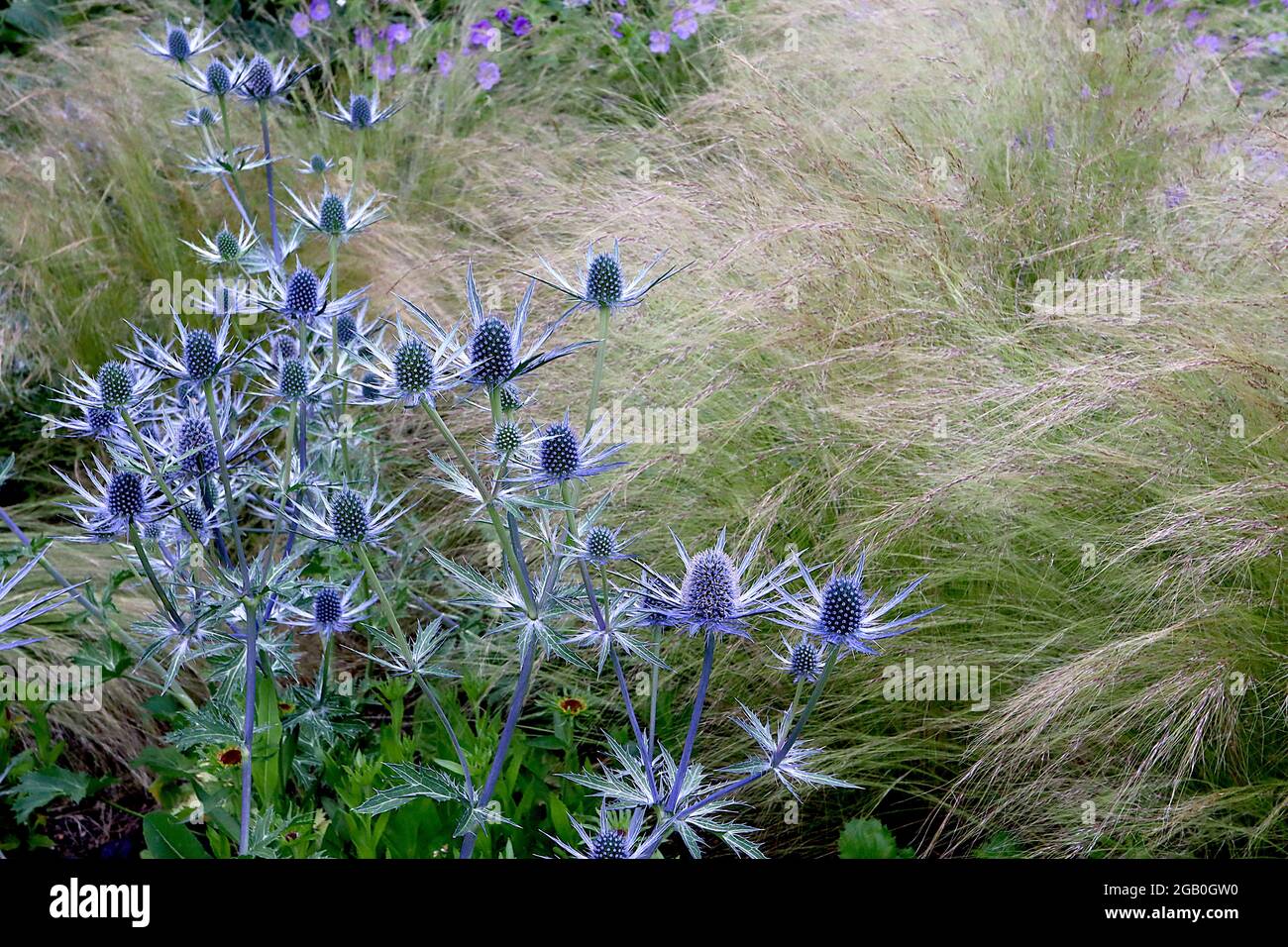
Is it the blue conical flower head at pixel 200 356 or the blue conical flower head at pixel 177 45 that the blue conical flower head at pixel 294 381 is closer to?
the blue conical flower head at pixel 200 356

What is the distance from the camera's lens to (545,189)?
3896mm

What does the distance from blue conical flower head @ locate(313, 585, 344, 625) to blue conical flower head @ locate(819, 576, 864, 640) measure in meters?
0.87

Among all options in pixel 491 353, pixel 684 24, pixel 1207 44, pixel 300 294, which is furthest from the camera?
pixel 684 24

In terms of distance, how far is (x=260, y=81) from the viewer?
2834 millimetres

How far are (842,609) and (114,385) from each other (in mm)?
1179

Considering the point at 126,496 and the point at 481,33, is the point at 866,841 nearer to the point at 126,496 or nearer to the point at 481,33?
the point at 126,496

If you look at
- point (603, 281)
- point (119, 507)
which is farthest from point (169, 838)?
point (603, 281)

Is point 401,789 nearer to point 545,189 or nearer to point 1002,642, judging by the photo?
point 1002,642

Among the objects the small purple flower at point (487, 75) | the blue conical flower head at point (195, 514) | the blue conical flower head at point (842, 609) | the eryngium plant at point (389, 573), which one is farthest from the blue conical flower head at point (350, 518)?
the small purple flower at point (487, 75)

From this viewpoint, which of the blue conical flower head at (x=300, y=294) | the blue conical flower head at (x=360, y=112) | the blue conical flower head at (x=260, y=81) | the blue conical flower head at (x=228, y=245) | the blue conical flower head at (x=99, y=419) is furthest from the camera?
the blue conical flower head at (x=360, y=112)

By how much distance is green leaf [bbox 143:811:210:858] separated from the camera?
6.14 ft

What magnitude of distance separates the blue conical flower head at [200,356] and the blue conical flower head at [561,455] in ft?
1.87

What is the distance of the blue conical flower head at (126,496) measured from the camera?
6.21 ft

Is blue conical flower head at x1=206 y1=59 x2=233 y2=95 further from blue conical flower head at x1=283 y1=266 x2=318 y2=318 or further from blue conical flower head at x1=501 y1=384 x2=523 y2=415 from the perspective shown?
blue conical flower head at x1=501 y1=384 x2=523 y2=415
